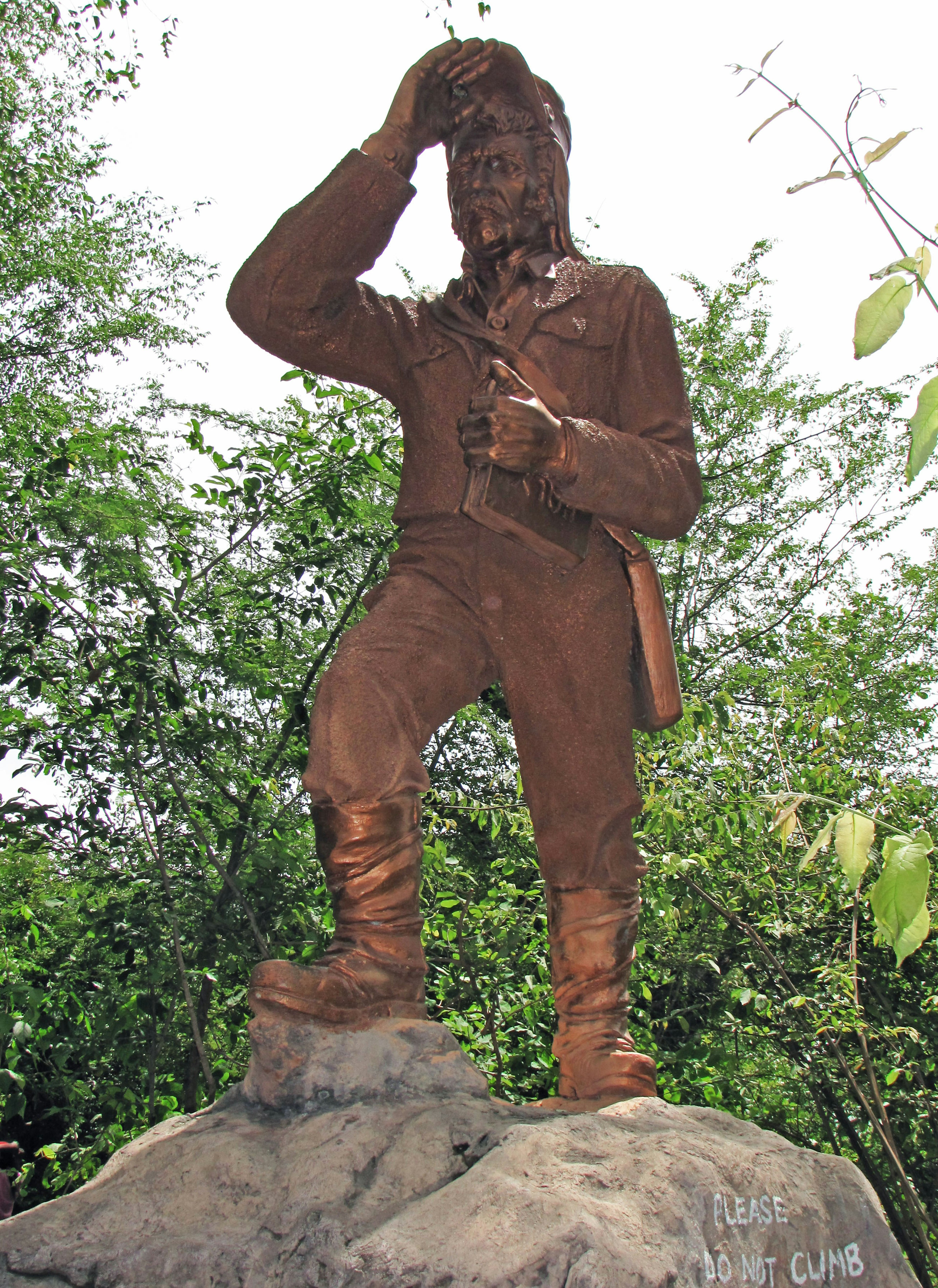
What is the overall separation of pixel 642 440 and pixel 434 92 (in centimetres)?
91

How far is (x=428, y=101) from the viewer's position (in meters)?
2.70

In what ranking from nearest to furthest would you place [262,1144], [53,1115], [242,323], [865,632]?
[262,1144], [242,323], [53,1115], [865,632]

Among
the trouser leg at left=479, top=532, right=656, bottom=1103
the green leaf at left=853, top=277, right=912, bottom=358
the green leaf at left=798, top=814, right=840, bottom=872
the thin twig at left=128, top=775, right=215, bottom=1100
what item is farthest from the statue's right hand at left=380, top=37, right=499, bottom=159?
the thin twig at left=128, top=775, right=215, bottom=1100

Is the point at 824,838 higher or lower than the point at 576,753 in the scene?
lower

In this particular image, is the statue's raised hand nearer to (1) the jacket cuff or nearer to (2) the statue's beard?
(2) the statue's beard

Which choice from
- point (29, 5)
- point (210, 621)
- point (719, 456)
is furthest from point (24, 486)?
point (719, 456)

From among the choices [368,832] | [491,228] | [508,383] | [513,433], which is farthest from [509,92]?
[368,832]

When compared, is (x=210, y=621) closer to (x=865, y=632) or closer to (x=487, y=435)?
(x=487, y=435)

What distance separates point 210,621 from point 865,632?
7.66 m

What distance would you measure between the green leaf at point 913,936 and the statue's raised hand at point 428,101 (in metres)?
1.94

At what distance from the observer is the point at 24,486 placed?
4918mm

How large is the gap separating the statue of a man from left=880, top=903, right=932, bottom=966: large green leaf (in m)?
1.13

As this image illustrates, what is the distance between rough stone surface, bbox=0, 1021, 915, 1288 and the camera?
1634mm

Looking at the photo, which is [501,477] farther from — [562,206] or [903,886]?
[903,886]
